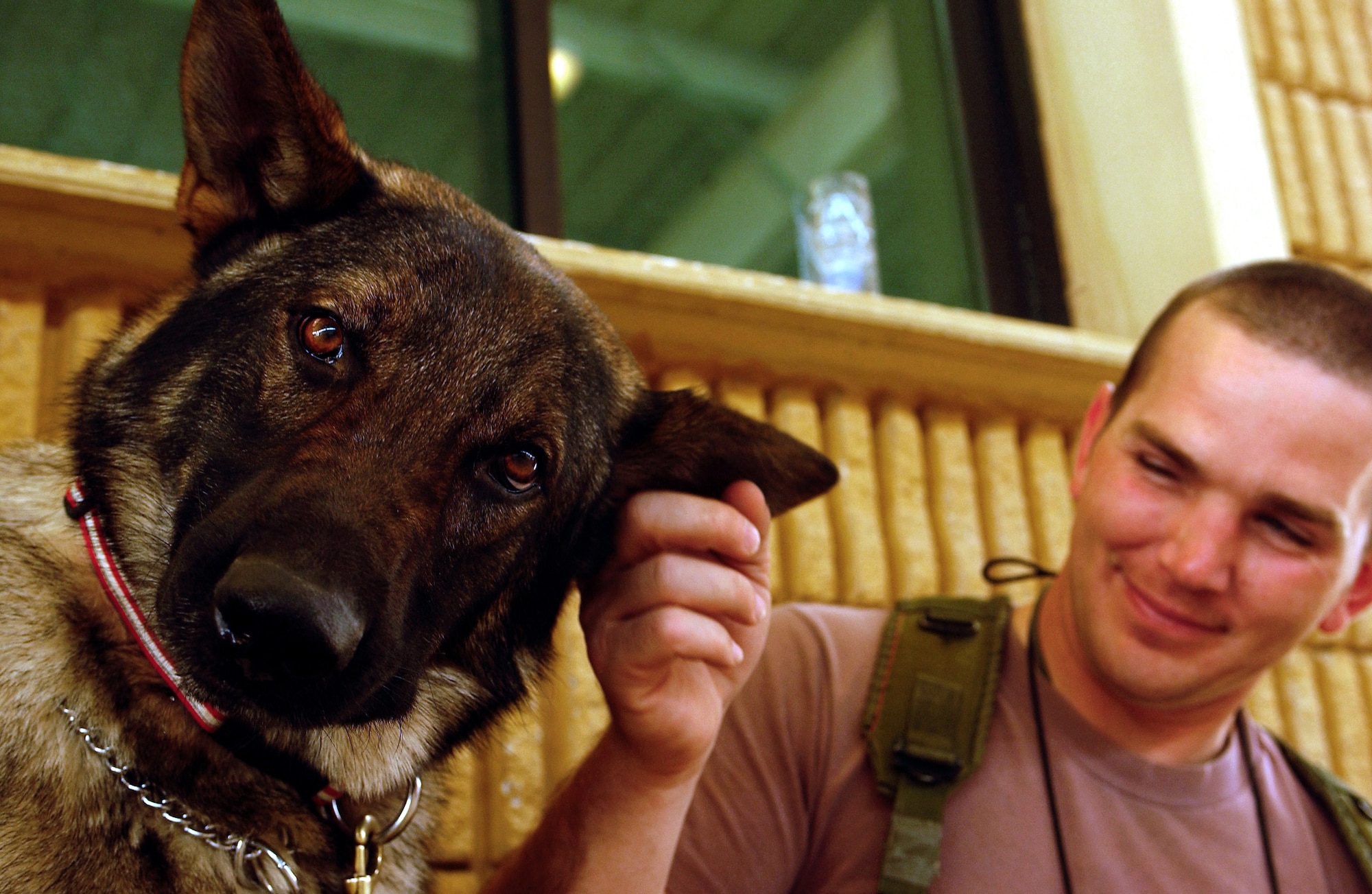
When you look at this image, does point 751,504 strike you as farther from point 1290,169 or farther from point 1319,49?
point 1319,49

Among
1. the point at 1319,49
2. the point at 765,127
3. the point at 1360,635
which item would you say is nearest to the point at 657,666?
the point at 765,127

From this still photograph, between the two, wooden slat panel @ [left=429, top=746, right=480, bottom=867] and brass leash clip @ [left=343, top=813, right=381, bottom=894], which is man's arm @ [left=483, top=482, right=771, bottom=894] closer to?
brass leash clip @ [left=343, top=813, right=381, bottom=894]

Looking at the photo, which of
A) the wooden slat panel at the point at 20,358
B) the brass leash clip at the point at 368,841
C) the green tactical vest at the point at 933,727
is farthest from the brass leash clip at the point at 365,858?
the wooden slat panel at the point at 20,358

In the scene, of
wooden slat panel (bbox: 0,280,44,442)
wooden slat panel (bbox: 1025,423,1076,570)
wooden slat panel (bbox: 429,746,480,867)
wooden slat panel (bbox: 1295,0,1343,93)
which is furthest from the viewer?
wooden slat panel (bbox: 1295,0,1343,93)

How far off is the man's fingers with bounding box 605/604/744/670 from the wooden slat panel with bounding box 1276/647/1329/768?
165cm

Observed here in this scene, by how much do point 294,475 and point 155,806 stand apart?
32 centimetres

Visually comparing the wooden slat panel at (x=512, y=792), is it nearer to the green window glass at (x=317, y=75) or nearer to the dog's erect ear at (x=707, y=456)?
the dog's erect ear at (x=707, y=456)

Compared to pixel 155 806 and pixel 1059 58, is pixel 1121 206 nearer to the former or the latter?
pixel 1059 58

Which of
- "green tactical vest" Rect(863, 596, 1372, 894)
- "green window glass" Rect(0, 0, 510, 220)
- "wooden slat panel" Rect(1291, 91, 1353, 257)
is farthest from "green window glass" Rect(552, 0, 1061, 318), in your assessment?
"green tactical vest" Rect(863, 596, 1372, 894)

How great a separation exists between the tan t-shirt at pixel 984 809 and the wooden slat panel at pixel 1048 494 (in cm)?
61

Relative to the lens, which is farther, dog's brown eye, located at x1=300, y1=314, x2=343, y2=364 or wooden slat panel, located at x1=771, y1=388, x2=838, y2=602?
wooden slat panel, located at x1=771, y1=388, x2=838, y2=602

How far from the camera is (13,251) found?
149cm

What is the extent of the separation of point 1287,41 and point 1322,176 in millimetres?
373

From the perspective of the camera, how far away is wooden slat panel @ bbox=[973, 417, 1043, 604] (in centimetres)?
213
